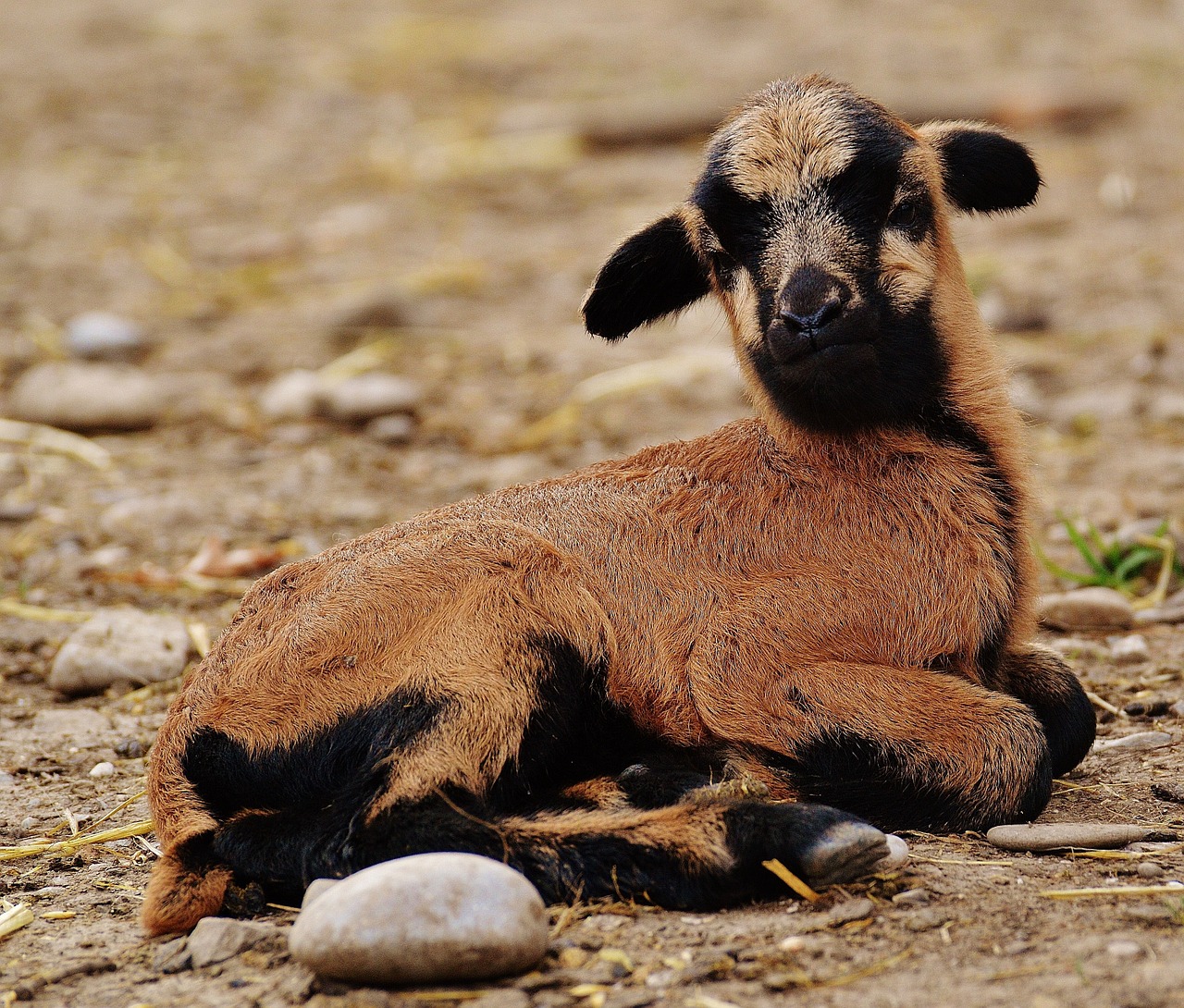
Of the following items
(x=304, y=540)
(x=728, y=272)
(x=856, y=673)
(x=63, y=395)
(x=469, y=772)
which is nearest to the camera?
(x=469, y=772)

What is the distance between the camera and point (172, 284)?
14.0 meters

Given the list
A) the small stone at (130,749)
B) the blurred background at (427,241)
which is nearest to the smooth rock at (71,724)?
the small stone at (130,749)

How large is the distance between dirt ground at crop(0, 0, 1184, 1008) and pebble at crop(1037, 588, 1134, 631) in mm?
303

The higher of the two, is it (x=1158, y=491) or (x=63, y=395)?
(x=63, y=395)

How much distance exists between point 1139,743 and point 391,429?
6171 mm

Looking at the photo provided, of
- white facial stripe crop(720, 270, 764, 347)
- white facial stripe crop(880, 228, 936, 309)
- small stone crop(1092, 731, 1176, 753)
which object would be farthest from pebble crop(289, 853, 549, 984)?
small stone crop(1092, 731, 1176, 753)

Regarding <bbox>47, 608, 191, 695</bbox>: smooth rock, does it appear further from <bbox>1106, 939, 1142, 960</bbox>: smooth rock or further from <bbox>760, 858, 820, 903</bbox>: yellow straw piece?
<bbox>1106, 939, 1142, 960</bbox>: smooth rock

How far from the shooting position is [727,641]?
16.7 feet

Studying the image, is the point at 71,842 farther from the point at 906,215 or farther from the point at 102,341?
the point at 102,341

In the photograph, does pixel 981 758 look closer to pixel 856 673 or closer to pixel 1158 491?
pixel 856 673

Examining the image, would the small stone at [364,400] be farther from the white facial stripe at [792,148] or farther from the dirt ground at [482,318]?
the white facial stripe at [792,148]

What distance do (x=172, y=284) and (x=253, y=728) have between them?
999cm

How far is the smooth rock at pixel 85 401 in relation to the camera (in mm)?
10719

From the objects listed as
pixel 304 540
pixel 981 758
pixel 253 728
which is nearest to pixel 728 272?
pixel 981 758
